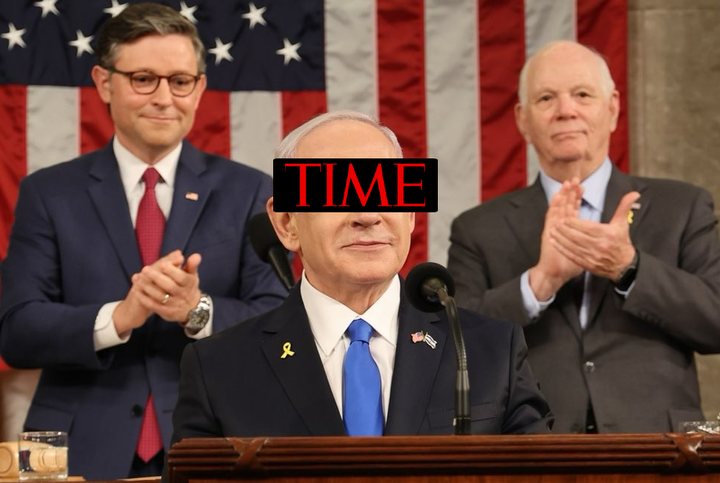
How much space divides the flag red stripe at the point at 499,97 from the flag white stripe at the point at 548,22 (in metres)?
0.04

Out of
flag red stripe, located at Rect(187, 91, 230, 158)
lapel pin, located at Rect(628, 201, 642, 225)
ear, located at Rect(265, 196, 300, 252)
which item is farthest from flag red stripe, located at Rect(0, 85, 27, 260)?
ear, located at Rect(265, 196, 300, 252)

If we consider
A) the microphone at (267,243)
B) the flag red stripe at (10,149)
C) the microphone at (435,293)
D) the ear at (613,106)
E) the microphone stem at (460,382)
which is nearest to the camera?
the microphone stem at (460,382)

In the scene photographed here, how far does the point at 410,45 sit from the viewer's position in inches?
212

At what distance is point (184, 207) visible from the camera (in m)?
3.89

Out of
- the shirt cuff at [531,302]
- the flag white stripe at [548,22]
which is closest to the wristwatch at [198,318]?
the shirt cuff at [531,302]

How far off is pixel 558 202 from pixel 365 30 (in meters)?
1.72

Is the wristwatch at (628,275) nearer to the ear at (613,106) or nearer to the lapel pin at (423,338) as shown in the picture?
the ear at (613,106)

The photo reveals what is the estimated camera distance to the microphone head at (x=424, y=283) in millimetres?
2238

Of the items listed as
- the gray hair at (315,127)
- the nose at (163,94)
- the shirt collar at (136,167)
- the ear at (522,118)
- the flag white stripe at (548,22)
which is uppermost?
the flag white stripe at (548,22)

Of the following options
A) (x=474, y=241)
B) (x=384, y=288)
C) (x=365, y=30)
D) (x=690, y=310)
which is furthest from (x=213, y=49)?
(x=384, y=288)

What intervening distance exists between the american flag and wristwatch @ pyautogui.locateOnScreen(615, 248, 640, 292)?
152 cm

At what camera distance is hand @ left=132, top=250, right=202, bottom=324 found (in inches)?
140

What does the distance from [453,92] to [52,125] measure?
1609 millimetres

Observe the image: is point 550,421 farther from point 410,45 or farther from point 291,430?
point 410,45
